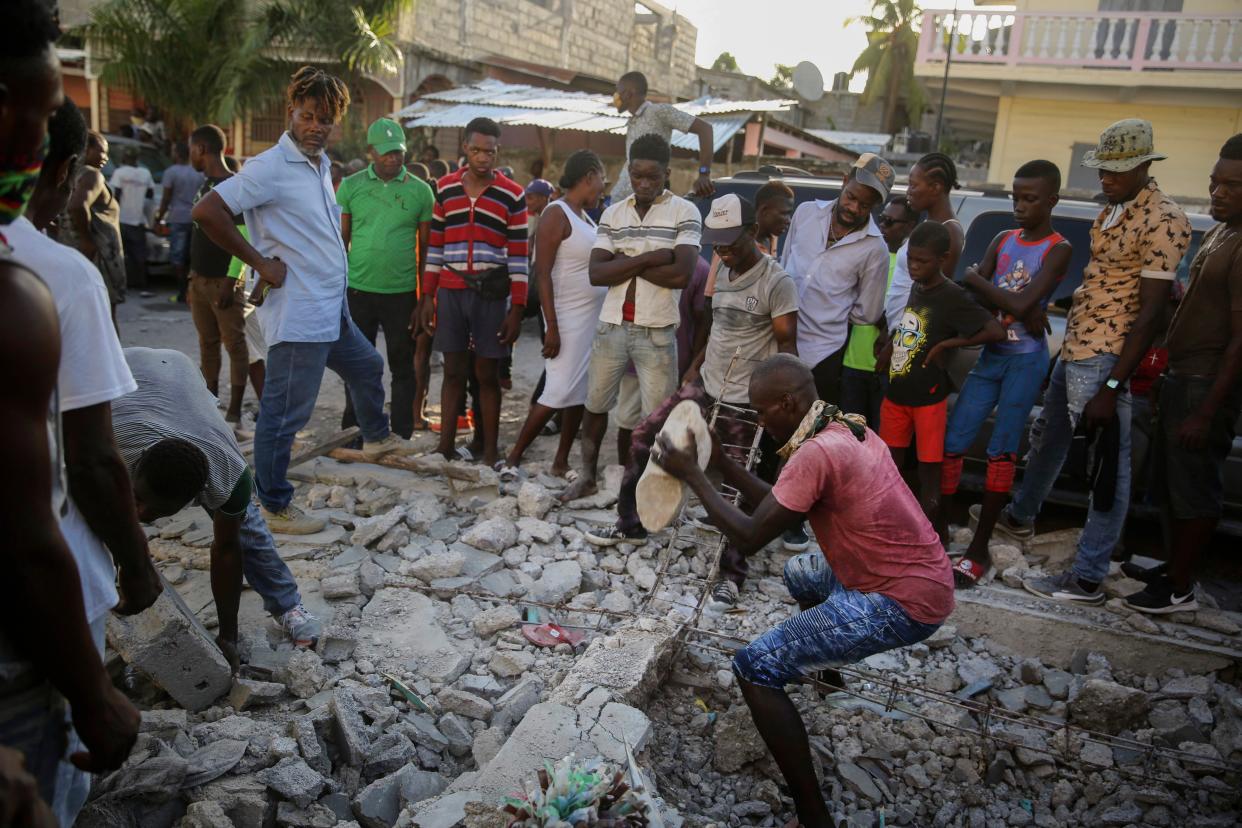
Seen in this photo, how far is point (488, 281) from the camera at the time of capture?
17.2 feet

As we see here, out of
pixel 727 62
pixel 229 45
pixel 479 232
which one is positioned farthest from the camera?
pixel 727 62

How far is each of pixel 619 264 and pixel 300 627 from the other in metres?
2.46

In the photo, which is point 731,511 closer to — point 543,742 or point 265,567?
point 543,742

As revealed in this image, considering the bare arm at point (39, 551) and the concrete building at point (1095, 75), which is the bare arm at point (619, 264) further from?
the concrete building at point (1095, 75)

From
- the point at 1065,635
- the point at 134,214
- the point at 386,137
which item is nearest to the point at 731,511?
the point at 1065,635

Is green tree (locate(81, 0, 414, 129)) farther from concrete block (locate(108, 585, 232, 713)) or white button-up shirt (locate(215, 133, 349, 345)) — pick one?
concrete block (locate(108, 585, 232, 713))

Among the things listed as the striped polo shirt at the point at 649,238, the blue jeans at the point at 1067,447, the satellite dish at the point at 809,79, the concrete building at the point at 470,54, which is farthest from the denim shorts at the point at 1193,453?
the satellite dish at the point at 809,79

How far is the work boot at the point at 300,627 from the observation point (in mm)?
3324

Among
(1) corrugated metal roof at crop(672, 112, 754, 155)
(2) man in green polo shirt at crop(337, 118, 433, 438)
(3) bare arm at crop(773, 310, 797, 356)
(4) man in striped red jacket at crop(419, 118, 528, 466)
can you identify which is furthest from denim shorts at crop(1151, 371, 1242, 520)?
(1) corrugated metal roof at crop(672, 112, 754, 155)

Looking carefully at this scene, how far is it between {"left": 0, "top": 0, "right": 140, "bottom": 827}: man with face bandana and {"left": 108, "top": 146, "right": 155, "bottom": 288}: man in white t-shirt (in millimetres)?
10530

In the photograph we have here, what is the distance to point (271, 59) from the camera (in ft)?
53.5

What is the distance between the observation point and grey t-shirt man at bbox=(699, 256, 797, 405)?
13.9 ft

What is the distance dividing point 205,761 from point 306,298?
2.25 meters

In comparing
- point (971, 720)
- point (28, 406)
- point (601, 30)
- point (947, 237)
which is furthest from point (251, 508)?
point (601, 30)
